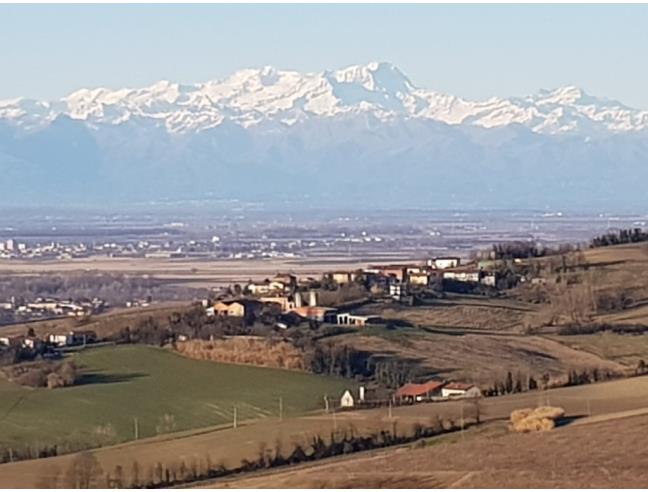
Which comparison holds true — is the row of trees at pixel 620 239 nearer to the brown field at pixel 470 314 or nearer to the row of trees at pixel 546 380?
the brown field at pixel 470 314

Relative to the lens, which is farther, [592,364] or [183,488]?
[592,364]

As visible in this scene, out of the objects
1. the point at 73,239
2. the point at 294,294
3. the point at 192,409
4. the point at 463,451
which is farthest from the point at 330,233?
the point at 463,451

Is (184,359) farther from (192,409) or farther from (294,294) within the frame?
(294,294)

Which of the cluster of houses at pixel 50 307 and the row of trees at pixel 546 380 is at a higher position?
the row of trees at pixel 546 380

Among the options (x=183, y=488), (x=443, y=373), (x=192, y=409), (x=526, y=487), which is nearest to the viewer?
(x=526, y=487)

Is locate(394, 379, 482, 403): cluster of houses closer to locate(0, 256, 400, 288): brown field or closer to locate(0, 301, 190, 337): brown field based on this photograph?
locate(0, 301, 190, 337): brown field

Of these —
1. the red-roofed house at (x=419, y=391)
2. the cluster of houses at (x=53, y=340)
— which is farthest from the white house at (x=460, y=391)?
the cluster of houses at (x=53, y=340)

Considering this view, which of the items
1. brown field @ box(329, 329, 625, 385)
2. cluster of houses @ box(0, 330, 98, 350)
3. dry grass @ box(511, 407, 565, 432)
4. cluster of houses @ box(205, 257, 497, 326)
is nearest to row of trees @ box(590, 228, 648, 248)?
cluster of houses @ box(205, 257, 497, 326)
